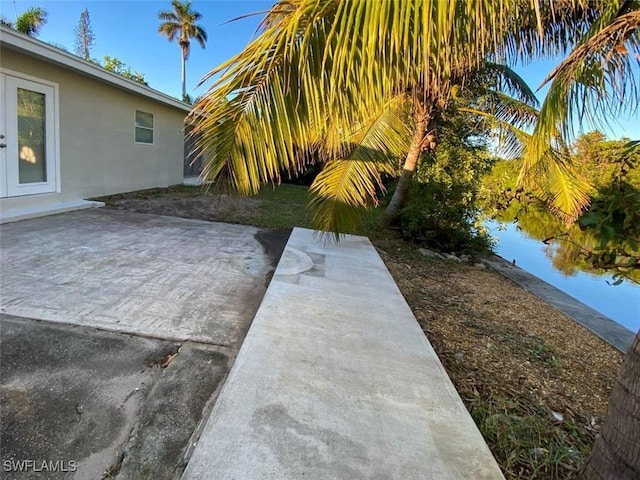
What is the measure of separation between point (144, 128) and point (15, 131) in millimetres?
4447

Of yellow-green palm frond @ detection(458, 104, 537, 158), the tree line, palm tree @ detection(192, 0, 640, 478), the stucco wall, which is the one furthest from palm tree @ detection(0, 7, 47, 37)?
palm tree @ detection(192, 0, 640, 478)

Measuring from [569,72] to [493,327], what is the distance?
2.57 m

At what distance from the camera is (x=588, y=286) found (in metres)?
6.99

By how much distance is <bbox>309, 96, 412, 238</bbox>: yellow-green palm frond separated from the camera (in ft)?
13.9

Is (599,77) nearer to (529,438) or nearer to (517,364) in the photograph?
(517,364)

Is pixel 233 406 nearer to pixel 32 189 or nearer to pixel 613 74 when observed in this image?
pixel 613 74

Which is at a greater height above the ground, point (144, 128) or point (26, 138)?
point (144, 128)

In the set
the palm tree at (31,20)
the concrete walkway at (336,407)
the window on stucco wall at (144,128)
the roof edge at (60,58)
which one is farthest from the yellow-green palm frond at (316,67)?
the palm tree at (31,20)

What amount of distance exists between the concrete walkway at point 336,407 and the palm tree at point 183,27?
32074 millimetres

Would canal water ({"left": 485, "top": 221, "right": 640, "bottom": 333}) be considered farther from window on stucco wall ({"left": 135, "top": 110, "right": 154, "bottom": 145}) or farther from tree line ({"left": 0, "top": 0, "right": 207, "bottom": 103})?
tree line ({"left": 0, "top": 0, "right": 207, "bottom": 103})

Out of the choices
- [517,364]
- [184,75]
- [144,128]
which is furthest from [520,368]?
[184,75]

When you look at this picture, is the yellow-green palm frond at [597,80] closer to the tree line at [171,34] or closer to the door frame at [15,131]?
the door frame at [15,131]

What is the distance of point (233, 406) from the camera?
1.98 metres

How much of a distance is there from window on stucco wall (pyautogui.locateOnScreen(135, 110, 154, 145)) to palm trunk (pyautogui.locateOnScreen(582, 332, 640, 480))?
10976 mm
